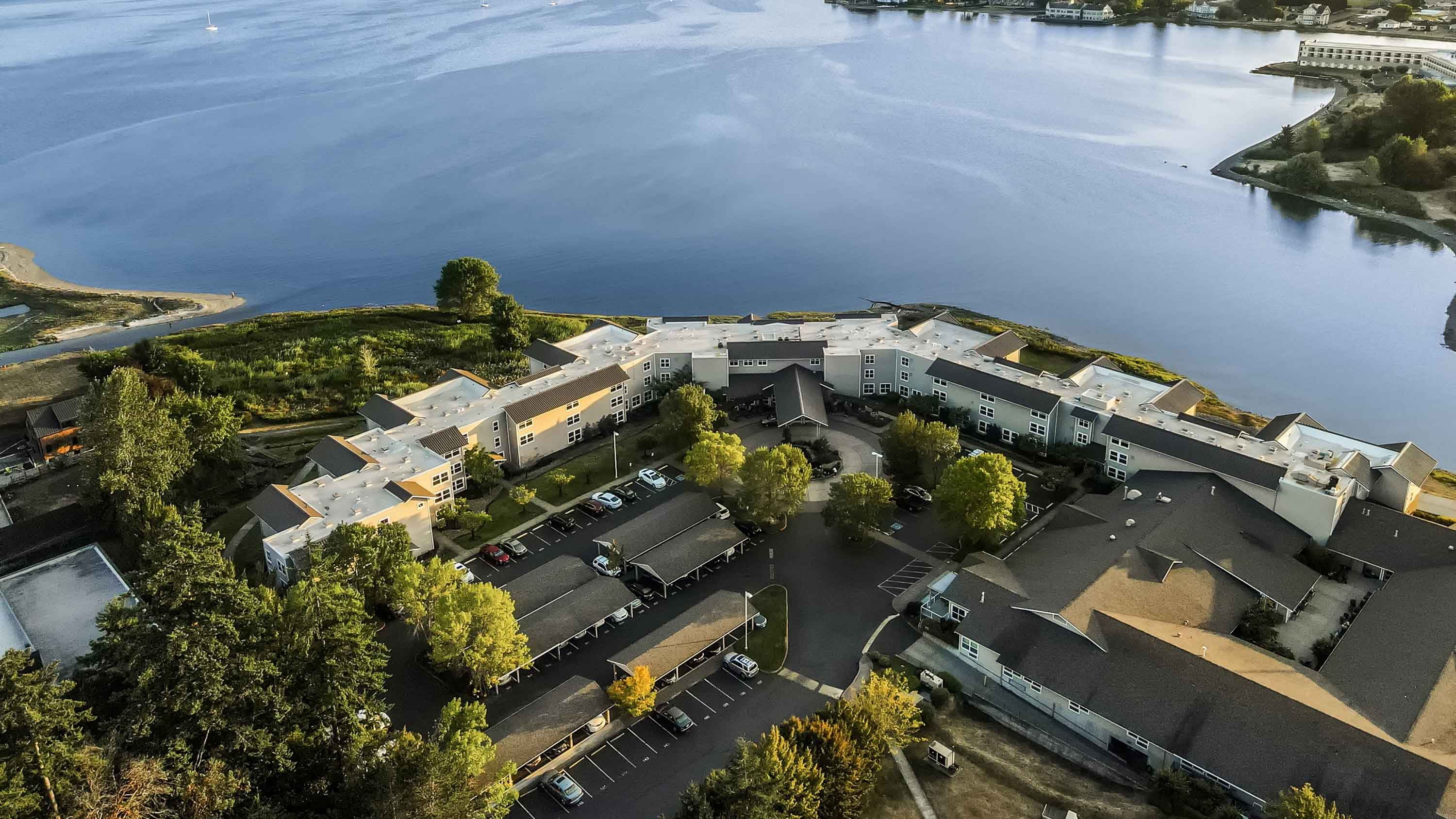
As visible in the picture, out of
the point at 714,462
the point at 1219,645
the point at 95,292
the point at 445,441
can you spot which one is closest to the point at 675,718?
the point at 714,462

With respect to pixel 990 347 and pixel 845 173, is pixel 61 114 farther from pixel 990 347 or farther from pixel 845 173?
pixel 990 347

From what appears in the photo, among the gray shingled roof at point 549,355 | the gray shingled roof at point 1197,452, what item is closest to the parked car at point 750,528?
the gray shingled roof at point 549,355

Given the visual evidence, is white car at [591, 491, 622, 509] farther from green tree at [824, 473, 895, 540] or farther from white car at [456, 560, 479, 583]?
green tree at [824, 473, 895, 540]

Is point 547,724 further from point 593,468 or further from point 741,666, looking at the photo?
point 593,468

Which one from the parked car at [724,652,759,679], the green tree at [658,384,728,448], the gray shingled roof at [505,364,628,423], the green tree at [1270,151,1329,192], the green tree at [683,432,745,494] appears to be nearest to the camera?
the parked car at [724,652,759,679]

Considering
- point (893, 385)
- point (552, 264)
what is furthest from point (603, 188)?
point (893, 385)

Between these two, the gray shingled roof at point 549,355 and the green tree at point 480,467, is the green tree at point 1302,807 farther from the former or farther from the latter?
the gray shingled roof at point 549,355

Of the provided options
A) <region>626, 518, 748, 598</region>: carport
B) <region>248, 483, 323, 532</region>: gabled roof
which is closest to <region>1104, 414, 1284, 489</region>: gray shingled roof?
<region>626, 518, 748, 598</region>: carport
